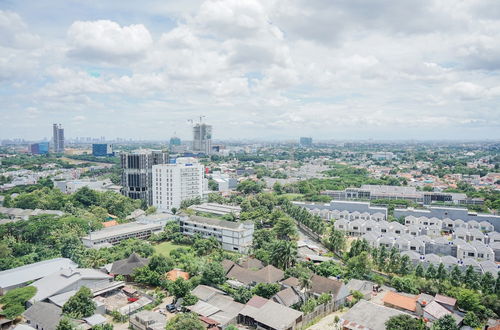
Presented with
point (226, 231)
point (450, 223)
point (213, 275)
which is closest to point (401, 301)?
point (213, 275)

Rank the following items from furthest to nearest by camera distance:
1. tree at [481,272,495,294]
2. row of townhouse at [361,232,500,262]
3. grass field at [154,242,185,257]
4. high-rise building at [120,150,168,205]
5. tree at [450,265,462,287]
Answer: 1. high-rise building at [120,150,168,205]
2. grass field at [154,242,185,257]
3. row of townhouse at [361,232,500,262]
4. tree at [450,265,462,287]
5. tree at [481,272,495,294]

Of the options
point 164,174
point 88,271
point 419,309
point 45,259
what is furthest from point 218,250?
point 164,174

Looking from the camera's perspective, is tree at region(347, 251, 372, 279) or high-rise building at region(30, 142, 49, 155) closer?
tree at region(347, 251, 372, 279)

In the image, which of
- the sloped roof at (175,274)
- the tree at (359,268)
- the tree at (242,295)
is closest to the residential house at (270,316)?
the tree at (242,295)

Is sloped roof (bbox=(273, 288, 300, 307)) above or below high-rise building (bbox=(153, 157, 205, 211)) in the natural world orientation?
below

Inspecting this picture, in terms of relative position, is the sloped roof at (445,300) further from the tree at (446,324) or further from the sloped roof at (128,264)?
the sloped roof at (128,264)

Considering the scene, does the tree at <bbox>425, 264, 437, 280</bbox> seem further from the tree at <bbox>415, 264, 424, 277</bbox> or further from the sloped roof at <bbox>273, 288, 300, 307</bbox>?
the sloped roof at <bbox>273, 288, 300, 307</bbox>

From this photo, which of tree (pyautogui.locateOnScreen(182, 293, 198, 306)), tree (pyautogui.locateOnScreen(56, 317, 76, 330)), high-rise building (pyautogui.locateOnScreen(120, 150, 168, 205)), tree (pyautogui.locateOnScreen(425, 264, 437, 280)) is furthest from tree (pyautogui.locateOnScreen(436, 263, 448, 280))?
high-rise building (pyautogui.locateOnScreen(120, 150, 168, 205))

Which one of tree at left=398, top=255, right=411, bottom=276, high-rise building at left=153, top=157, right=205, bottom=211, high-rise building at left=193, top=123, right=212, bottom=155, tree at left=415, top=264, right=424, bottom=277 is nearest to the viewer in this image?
tree at left=415, top=264, right=424, bottom=277
